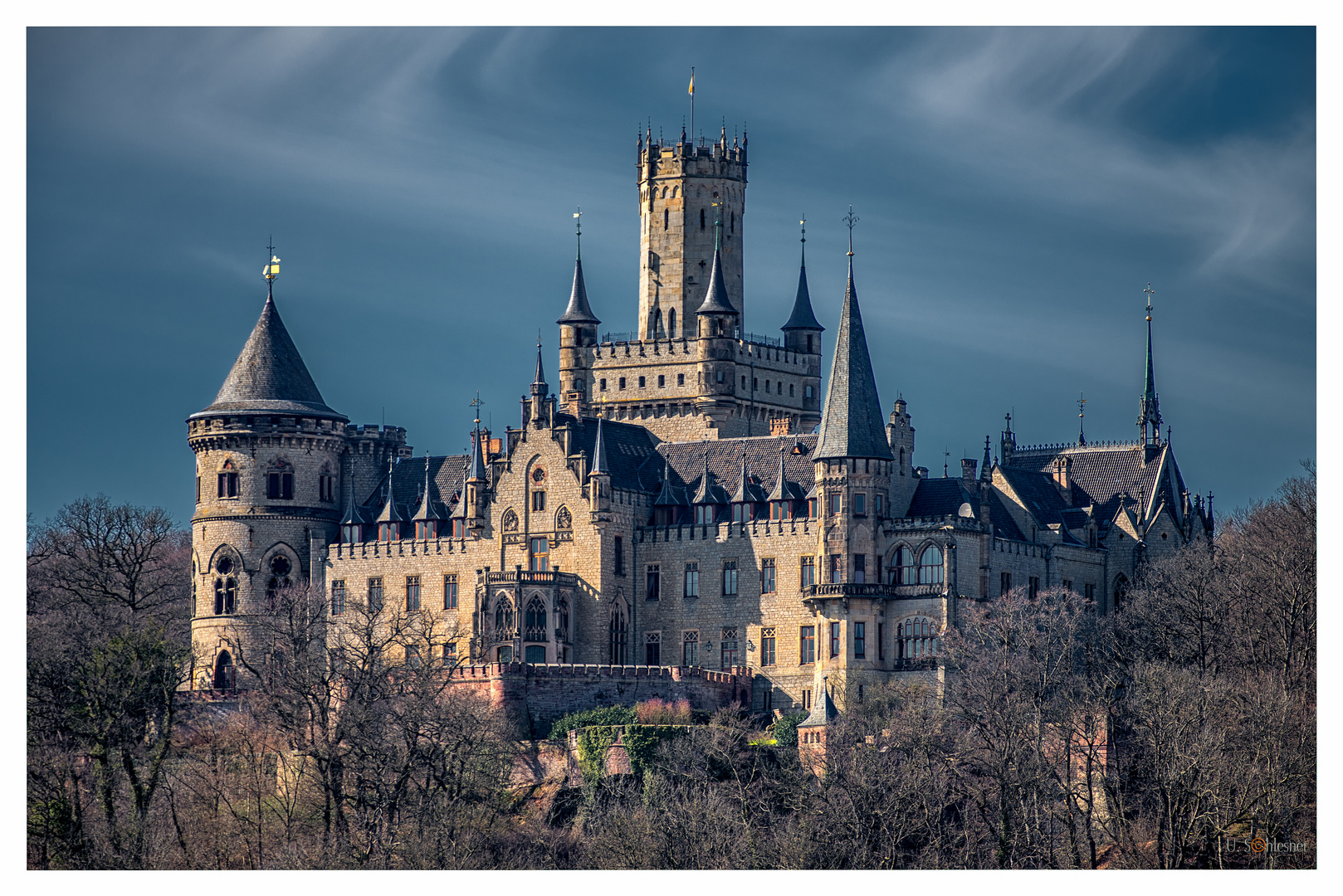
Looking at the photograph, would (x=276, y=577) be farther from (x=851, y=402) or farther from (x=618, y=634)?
(x=851, y=402)

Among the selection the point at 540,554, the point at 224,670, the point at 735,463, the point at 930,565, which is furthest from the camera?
the point at 224,670

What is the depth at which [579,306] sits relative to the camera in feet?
415

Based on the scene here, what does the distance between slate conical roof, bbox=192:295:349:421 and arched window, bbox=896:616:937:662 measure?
24310 millimetres

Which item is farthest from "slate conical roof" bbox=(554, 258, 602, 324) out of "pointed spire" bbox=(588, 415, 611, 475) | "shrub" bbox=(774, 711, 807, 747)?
"shrub" bbox=(774, 711, 807, 747)

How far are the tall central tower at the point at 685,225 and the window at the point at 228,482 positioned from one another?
1977 cm

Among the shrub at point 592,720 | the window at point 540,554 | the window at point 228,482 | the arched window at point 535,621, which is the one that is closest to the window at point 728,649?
the arched window at point 535,621

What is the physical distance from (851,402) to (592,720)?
1557 centimetres

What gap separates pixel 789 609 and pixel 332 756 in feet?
75.0

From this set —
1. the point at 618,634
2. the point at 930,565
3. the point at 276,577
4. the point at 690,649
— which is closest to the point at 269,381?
the point at 276,577

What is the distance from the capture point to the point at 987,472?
111 meters

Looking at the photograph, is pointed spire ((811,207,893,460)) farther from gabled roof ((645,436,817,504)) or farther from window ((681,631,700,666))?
window ((681,631,700,666))

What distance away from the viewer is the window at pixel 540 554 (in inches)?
4375

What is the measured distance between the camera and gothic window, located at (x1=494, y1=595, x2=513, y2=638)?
10838 centimetres

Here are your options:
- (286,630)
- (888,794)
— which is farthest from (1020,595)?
(286,630)
